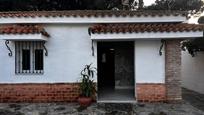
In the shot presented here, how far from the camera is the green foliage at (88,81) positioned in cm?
1157

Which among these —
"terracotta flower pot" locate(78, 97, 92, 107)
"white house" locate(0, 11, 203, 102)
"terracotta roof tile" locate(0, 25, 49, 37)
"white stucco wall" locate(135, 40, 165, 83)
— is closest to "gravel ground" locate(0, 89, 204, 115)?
"terracotta flower pot" locate(78, 97, 92, 107)

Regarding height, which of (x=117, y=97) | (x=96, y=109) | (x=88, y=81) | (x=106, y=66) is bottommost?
(x=96, y=109)

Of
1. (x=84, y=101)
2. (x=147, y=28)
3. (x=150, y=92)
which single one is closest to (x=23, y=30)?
(x=84, y=101)

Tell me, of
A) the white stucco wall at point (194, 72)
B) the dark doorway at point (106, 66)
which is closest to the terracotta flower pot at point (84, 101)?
the dark doorway at point (106, 66)

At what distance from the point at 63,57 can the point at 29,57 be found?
5.39ft

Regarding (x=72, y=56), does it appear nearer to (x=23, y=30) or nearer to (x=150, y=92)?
(x=23, y=30)

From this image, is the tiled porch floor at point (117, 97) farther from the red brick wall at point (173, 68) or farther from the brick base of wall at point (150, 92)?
the red brick wall at point (173, 68)

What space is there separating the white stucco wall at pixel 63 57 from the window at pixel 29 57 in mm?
261

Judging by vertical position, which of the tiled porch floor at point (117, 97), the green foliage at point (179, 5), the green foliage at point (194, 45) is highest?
the green foliage at point (179, 5)

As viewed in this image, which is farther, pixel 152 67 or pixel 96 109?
pixel 152 67

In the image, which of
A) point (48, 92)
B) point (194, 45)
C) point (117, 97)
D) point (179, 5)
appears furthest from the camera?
point (179, 5)

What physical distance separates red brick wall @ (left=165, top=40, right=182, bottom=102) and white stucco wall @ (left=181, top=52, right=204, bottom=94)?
8.74m

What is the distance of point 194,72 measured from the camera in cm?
2152

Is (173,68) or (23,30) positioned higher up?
(23,30)
